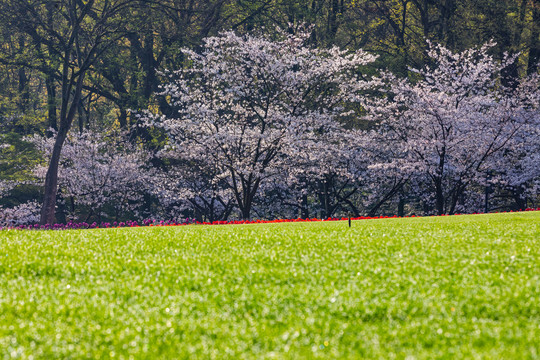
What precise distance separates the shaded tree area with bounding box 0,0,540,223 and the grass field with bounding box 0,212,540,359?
18805mm

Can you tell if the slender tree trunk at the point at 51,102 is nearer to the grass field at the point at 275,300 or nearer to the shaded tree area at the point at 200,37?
the shaded tree area at the point at 200,37

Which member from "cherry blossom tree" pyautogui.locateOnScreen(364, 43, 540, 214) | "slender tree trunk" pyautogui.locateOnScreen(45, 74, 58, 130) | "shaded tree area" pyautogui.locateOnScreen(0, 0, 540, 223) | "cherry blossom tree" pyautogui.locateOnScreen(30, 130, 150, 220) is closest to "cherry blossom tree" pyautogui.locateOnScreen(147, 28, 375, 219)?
"cherry blossom tree" pyautogui.locateOnScreen(364, 43, 540, 214)

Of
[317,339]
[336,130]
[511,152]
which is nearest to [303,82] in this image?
[336,130]

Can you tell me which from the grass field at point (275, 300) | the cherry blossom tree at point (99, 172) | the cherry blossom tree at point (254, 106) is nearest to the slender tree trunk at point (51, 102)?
→ the cherry blossom tree at point (99, 172)

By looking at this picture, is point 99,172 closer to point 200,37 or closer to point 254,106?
point 200,37

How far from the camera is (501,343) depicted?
4719 mm

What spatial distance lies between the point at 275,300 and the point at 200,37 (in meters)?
25.2

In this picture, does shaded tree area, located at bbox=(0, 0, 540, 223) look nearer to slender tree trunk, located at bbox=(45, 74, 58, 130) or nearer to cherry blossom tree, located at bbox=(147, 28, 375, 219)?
slender tree trunk, located at bbox=(45, 74, 58, 130)

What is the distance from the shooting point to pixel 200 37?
29.1 meters

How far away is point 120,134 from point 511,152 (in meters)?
23.4

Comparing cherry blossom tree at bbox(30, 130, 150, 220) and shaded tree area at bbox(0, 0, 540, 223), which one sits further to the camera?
cherry blossom tree at bbox(30, 130, 150, 220)

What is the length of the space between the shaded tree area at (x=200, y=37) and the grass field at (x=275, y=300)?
Answer: 61.7 feet

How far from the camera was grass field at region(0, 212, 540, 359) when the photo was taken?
187 inches

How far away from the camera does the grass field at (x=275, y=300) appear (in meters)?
4.74
